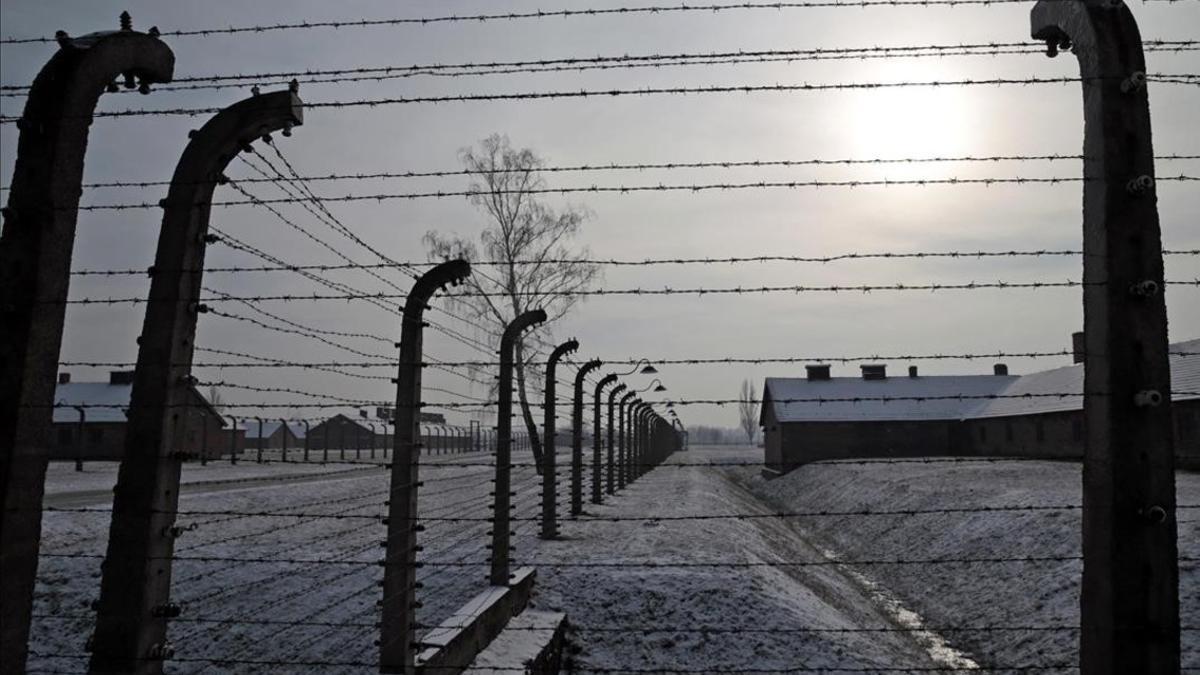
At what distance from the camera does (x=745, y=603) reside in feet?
30.6

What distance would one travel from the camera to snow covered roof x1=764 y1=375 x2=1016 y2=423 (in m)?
47.6

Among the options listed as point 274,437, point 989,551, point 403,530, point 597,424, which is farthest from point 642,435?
point 274,437

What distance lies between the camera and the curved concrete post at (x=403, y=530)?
5.23 m

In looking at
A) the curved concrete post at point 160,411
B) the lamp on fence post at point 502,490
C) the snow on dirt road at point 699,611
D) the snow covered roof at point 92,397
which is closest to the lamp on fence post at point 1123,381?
the snow on dirt road at point 699,611

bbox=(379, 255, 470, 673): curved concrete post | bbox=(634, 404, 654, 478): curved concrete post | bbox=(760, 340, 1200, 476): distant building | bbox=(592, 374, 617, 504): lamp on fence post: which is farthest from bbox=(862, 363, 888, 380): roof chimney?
bbox=(379, 255, 470, 673): curved concrete post

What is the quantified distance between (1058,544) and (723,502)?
10840 mm

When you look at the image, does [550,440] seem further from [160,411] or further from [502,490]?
[160,411]

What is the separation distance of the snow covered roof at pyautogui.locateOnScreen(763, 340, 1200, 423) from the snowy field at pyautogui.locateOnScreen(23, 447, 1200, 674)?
20034 millimetres

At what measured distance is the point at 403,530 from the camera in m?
5.25

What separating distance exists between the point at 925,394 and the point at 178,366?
5077 cm

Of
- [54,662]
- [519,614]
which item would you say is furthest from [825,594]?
[54,662]

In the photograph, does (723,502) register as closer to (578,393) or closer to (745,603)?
(578,393)

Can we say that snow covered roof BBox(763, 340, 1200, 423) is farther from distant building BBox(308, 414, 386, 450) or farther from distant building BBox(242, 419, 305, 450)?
distant building BBox(242, 419, 305, 450)

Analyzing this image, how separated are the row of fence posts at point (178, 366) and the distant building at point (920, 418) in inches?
1296
